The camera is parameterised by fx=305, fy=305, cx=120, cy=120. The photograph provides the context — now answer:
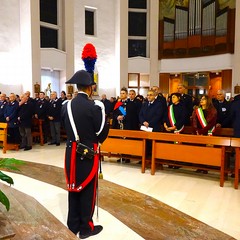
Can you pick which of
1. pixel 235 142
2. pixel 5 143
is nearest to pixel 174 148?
pixel 235 142

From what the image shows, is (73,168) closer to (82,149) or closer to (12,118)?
(82,149)

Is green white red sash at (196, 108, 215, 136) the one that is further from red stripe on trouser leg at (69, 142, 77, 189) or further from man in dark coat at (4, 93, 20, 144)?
man in dark coat at (4, 93, 20, 144)

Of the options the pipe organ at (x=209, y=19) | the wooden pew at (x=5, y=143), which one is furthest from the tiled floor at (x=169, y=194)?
the pipe organ at (x=209, y=19)

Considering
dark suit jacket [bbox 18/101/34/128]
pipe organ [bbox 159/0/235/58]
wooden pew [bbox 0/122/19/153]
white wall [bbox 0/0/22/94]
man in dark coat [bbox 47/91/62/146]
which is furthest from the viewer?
pipe organ [bbox 159/0/235/58]

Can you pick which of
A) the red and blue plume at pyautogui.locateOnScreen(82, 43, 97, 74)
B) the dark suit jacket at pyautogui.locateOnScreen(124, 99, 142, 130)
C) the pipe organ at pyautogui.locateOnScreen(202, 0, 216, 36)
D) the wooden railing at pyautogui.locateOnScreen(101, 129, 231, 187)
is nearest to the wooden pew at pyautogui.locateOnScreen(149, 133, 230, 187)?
the wooden railing at pyautogui.locateOnScreen(101, 129, 231, 187)

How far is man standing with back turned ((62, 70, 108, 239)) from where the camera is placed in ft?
9.57

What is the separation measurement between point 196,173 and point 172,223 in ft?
8.11

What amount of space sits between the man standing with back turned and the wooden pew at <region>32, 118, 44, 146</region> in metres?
5.93

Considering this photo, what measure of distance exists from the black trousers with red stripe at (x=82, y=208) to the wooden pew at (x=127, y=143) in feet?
9.09

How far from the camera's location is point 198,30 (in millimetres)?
13984

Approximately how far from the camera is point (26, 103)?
8.10 meters

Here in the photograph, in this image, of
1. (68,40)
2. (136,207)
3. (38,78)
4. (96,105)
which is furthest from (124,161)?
(68,40)

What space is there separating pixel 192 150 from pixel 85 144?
2754 mm

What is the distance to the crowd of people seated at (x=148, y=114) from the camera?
224 inches
